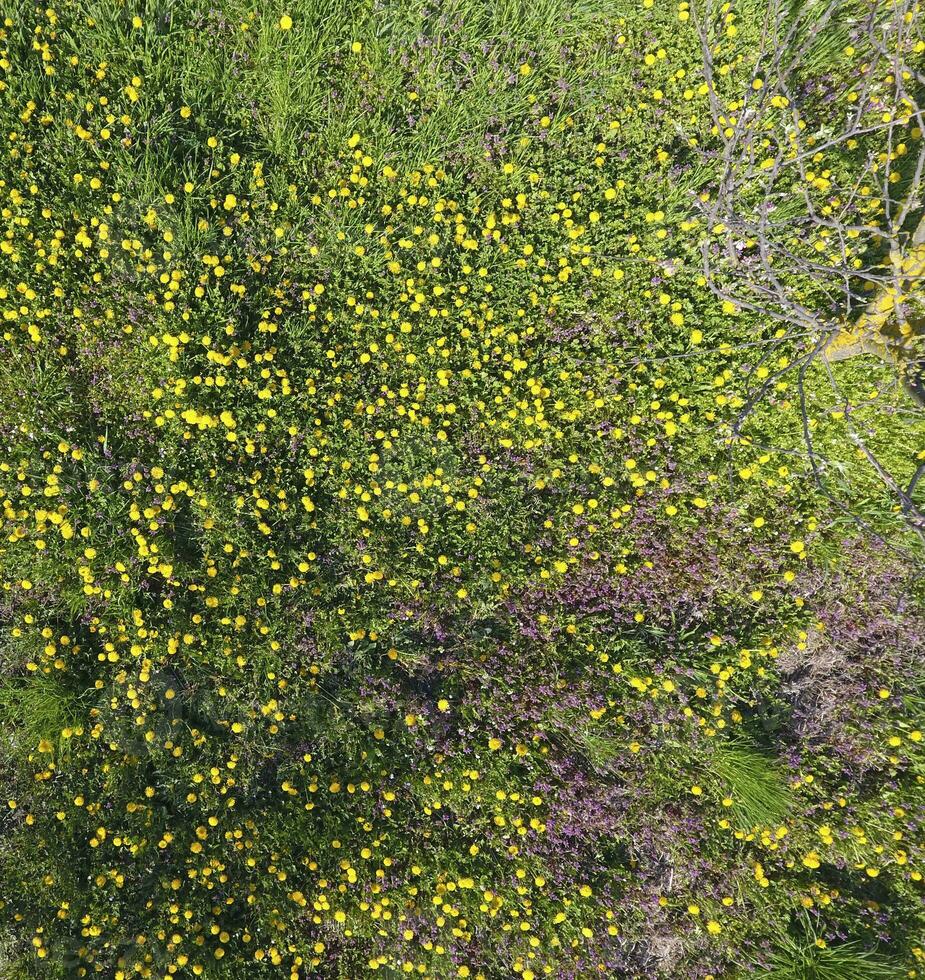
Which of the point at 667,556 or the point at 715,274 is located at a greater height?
the point at 715,274

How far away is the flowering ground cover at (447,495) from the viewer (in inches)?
158

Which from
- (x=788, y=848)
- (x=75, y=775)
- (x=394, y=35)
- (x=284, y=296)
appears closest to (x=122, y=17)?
(x=394, y=35)

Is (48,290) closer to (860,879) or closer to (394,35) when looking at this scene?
(394,35)

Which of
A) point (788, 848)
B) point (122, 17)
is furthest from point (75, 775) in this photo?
point (122, 17)

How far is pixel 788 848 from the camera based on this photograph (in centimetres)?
403

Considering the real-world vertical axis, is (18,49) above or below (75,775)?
above

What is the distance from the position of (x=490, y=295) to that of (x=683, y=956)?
436 cm

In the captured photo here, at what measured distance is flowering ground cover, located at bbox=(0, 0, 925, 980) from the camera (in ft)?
13.2

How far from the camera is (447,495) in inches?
161

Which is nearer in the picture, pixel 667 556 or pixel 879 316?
pixel 879 316

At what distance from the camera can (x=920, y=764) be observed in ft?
13.2

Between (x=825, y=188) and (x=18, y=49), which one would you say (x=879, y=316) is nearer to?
(x=825, y=188)

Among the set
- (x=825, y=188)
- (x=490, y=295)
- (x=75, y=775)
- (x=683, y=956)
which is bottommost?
(x=75, y=775)

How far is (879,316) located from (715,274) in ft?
3.24
